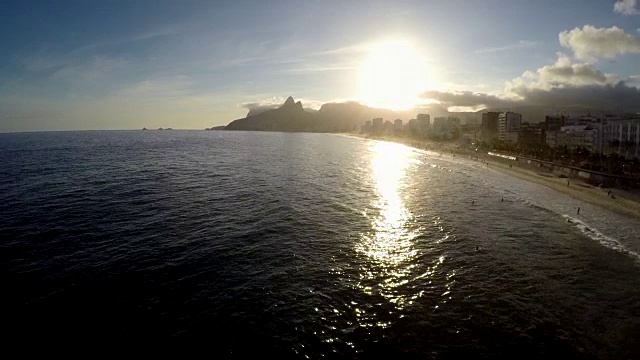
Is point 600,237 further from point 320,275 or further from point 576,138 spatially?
point 576,138

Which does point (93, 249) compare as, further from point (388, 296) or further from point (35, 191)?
point (35, 191)

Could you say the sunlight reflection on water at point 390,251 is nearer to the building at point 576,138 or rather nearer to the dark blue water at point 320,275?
the dark blue water at point 320,275

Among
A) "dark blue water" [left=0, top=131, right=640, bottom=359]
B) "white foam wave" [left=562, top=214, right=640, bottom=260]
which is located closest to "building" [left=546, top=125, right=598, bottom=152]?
"white foam wave" [left=562, top=214, right=640, bottom=260]

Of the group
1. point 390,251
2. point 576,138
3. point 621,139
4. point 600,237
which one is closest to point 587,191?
point 600,237

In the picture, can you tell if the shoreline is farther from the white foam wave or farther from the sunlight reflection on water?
the sunlight reflection on water

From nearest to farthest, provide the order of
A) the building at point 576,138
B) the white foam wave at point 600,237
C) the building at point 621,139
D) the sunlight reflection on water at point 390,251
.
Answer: the sunlight reflection on water at point 390,251
the white foam wave at point 600,237
the building at point 621,139
the building at point 576,138

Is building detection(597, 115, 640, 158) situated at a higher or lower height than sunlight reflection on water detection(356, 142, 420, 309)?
higher

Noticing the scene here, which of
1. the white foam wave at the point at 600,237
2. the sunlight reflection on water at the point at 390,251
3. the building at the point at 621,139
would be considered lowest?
the white foam wave at the point at 600,237

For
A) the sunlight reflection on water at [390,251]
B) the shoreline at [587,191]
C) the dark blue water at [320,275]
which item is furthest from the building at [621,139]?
the sunlight reflection on water at [390,251]
